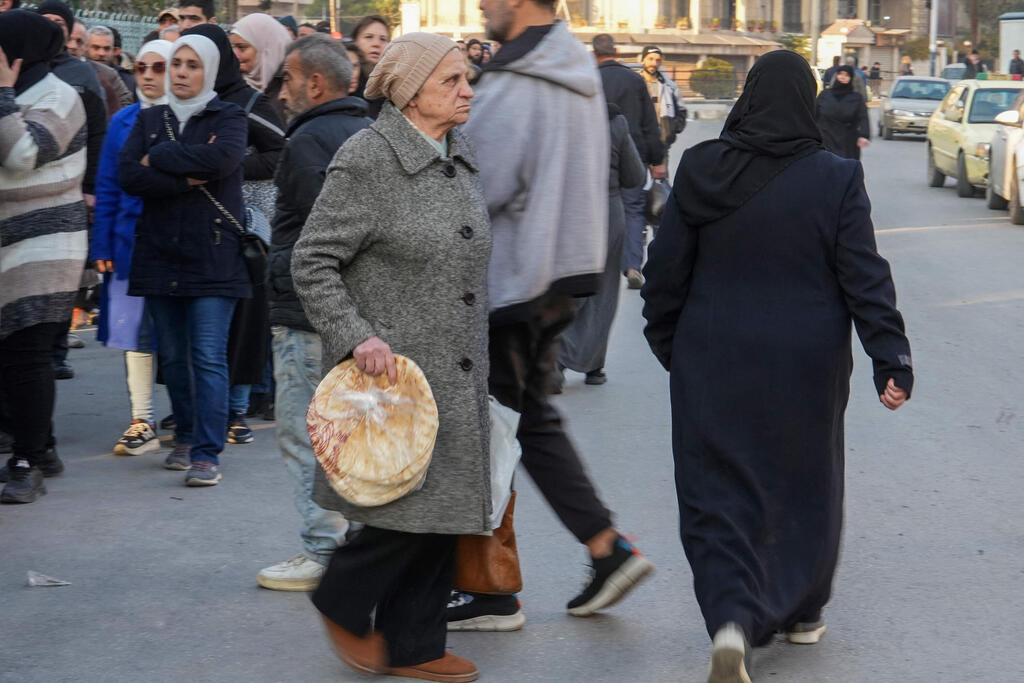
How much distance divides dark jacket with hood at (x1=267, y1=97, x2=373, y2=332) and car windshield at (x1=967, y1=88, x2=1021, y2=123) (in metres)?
17.9

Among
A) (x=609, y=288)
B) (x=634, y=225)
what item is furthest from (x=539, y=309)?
(x=634, y=225)

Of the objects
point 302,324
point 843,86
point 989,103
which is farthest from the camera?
point 989,103

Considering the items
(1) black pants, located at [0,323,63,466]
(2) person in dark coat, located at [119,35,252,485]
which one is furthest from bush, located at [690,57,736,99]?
(1) black pants, located at [0,323,63,466]

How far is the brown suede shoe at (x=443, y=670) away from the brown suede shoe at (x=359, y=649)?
6 centimetres

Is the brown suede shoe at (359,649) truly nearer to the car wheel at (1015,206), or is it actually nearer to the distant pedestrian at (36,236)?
the distant pedestrian at (36,236)

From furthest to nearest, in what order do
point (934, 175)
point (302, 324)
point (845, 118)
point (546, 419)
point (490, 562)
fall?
point (934, 175)
point (845, 118)
point (302, 324)
point (546, 419)
point (490, 562)

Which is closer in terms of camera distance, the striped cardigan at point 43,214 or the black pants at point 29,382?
the striped cardigan at point 43,214

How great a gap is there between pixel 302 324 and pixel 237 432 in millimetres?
2591

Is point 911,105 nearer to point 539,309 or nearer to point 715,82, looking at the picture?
point 715,82

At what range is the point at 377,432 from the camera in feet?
12.9

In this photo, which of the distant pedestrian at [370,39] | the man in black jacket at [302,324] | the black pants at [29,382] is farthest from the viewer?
the distant pedestrian at [370,39]

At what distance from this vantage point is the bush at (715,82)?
210 ft

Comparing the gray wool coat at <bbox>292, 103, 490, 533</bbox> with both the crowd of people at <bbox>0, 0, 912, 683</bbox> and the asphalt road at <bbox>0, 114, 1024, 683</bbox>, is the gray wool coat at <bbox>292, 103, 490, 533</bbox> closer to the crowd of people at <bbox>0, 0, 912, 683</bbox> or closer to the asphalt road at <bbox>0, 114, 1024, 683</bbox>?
the crowd of people at <bbox>0, 0, 912, 683</bbox>

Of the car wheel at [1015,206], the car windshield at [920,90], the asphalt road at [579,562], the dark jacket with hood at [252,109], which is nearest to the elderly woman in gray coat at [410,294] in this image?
the asphalt road at [579,562]
